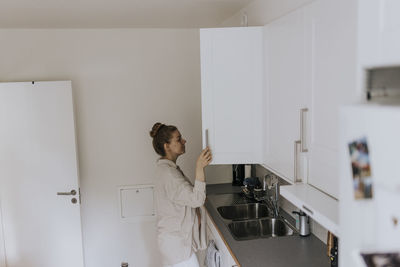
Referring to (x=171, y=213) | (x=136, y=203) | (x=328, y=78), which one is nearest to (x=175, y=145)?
(x=171, y=213)

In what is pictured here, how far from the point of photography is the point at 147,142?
10.7ft

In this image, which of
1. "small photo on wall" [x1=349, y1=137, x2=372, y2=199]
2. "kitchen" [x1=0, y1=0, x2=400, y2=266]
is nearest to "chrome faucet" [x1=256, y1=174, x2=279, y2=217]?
"kitchen" [x1=0, y1=0, x2=400, y2=266]

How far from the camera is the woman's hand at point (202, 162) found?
224 cm

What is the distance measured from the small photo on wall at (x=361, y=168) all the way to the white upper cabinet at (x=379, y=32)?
17cm

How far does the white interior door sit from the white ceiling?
1.70ft

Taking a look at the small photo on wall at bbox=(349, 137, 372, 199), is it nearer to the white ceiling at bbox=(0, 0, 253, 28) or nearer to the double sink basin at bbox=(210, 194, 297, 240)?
the double sink basin at bbox=(210, 194, 297, 240)

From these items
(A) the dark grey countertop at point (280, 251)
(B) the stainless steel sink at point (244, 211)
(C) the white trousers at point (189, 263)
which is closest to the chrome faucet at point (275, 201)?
(B) the stainless steel sink at point (244, 211)

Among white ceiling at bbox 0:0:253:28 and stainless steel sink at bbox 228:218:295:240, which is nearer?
white ceiling at bbox 0:0:253:28

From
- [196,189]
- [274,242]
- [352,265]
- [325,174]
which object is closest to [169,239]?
[196,189]

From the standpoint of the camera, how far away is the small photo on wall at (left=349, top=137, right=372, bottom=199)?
0.68 m

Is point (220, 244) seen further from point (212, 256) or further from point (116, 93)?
point (116, 93)

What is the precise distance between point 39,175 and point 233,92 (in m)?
1.88

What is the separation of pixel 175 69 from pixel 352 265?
267 cm

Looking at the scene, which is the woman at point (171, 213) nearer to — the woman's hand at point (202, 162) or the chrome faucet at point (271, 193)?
the woman's hand at point (202, 162)
